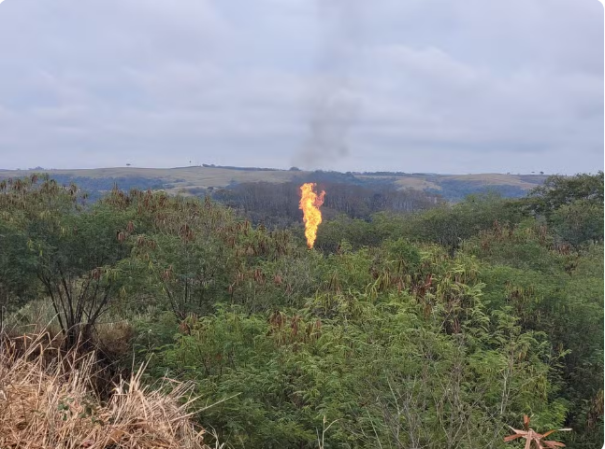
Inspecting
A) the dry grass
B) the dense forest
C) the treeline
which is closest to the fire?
the dense forest

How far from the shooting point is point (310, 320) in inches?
451

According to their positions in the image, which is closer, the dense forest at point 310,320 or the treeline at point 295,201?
the dense forest at point 310,320

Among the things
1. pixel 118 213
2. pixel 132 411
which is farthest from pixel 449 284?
pixel 118 213

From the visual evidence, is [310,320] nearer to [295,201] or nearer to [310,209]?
[310,209]

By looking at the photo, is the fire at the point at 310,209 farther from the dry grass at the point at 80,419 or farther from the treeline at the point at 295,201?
the treeline at the point at 295,201

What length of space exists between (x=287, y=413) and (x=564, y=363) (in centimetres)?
874

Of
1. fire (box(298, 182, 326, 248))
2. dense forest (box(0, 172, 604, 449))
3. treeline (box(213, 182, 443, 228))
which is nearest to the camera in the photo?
A: dense forest (box(0, 172, 604, 449))

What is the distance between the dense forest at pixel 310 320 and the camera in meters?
7.61

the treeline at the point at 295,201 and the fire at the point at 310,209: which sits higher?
the fire at the point at 310,209

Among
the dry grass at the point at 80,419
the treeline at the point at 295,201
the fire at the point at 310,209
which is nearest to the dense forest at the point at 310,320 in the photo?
the dry grass at the point at 80,419

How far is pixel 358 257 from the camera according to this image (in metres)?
15.8

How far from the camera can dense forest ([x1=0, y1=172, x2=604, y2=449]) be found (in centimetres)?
761

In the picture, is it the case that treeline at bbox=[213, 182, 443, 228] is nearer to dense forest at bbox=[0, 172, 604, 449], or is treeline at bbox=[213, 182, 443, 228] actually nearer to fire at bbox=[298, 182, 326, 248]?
fire at bbox=[298, 182, 326, 248]

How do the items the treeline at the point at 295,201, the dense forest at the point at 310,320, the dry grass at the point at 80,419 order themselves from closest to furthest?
the dry grass at the point at 80,419
the dense forest at the point at 310,320
the treeline at the point at 295,201
